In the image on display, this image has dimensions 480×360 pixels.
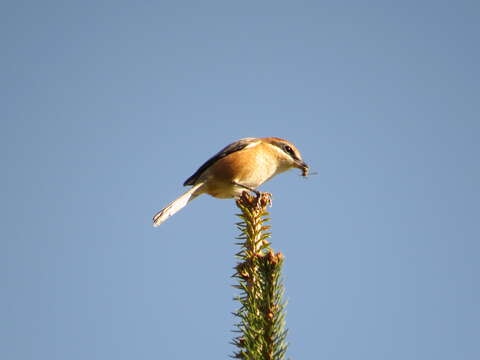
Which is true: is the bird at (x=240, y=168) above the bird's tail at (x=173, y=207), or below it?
above

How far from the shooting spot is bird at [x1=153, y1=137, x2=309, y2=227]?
559cm

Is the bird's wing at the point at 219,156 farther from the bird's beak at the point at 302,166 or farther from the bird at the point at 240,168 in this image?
the bird's beak at the point at 302,166

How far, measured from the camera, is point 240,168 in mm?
5590

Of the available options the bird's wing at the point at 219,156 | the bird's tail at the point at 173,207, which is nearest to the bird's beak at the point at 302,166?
the bird's wing at the point at 219,156

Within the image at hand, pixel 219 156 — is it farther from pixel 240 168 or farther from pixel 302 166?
pixel 302 166

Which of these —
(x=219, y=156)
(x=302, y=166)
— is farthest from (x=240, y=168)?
(x=302, y=166)

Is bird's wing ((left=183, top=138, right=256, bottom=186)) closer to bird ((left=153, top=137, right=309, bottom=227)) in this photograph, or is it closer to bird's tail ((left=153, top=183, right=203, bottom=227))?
bird ((left=153, top=137, right=309, bottom=227))

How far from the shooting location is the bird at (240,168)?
18.3 feet

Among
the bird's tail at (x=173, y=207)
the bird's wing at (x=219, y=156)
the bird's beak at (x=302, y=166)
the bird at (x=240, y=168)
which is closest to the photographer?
the bird's tail at (x=173, y=207)

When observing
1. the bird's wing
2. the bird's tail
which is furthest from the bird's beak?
the bird's tail

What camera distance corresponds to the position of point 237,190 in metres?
5.66

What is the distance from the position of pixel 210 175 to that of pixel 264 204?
2.70 meters

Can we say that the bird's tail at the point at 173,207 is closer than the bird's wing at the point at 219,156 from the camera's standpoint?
Yes

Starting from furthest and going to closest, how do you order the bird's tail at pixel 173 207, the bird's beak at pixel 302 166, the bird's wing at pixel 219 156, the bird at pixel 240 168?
the bird's beak at pixel 302 166 < the bird's wing at pixel 219 156 < the bird at pixel 240 168 < the bird's tail at pixel 173 207
